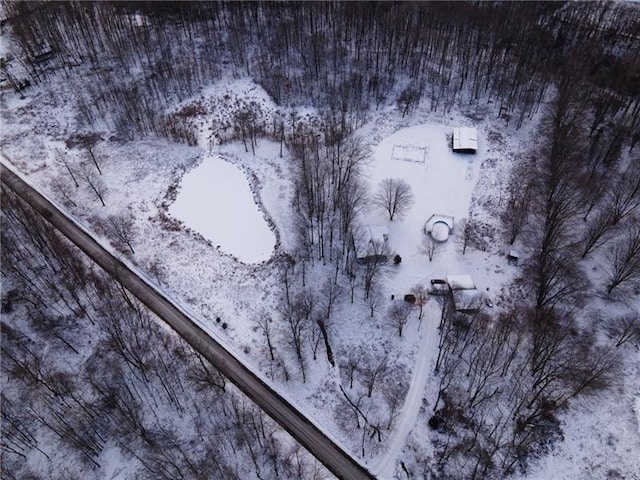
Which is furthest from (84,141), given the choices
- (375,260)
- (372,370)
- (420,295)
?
(372,370)

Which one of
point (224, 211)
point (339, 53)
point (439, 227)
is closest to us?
point (439, 227)

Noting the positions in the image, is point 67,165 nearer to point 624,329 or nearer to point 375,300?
point 375,300

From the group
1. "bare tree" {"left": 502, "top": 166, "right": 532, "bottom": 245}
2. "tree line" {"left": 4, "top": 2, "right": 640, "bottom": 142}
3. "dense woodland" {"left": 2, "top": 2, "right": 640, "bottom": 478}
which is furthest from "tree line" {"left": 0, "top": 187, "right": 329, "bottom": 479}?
"bare tree" {"left": 502, "top": 166, "right": 532, "bottom": 245}

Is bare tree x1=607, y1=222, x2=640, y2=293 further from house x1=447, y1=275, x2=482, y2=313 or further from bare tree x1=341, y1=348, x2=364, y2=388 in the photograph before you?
bare tree x1=341, y1=348, x2=364, y2=388

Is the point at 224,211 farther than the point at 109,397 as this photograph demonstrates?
Yes

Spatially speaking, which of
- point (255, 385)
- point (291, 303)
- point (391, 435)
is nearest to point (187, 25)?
point (291, 303)

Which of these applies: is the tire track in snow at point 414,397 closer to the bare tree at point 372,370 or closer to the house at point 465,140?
the bare tree at point 372,370

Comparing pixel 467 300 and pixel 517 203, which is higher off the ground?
pixel 517 203

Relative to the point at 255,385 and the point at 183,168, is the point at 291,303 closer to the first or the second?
the point at 255,385
